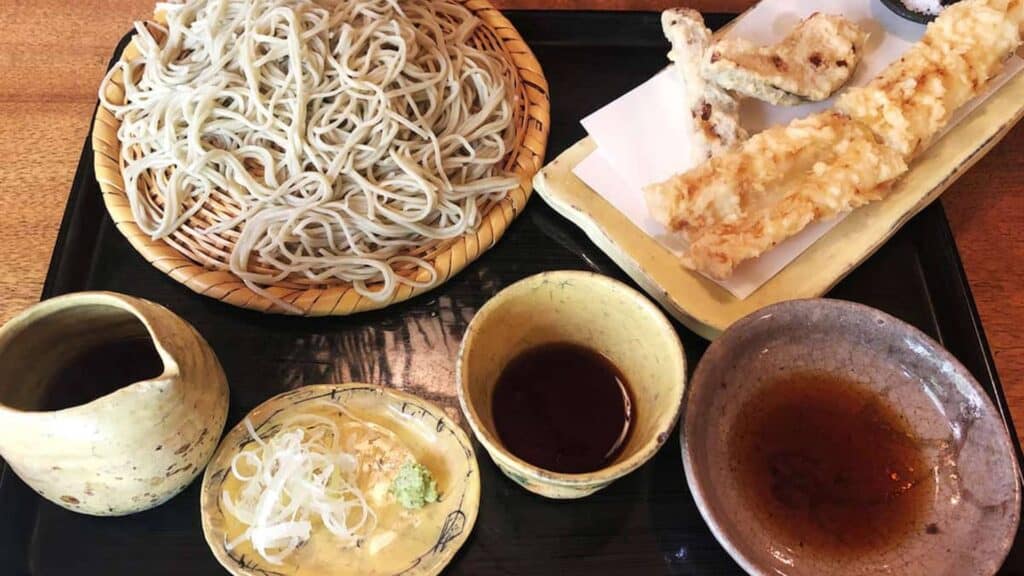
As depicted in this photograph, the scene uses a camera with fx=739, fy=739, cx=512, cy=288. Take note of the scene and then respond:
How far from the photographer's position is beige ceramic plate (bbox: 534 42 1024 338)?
6.15 feet

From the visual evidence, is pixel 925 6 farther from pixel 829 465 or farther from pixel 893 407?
pixel 829 465

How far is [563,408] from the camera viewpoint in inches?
65.4

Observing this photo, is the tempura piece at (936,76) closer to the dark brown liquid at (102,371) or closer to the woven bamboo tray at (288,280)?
the woven bamboo tray at (288,280)

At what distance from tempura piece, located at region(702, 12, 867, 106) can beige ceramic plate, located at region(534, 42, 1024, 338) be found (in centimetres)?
35

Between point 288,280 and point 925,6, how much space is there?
209 cm

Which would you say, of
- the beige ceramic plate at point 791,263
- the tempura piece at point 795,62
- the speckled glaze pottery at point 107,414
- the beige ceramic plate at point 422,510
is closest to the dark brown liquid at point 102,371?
the speckled glaze pottery at point 107,414

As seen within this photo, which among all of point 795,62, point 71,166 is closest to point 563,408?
point 795,62

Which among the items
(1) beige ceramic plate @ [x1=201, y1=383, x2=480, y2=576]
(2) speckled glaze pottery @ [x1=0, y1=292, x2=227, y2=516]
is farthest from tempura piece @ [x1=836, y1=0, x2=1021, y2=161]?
(2) speckled glaze pottery @ [x1=0, y1=292, x2=227, y2=516]

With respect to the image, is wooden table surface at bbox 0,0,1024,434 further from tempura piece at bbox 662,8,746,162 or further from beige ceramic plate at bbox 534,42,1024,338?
tempura piece at bbox 662,8,746,162

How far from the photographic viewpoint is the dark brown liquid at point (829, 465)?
151 centimetres

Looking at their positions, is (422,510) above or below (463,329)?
below

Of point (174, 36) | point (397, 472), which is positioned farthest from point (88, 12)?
point (397, 472)

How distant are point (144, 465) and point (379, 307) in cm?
65

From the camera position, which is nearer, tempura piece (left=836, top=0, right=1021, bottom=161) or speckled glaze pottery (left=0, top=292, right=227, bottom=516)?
speckled glaze pottery (left=0, top=292, right=227, bottom=516)
